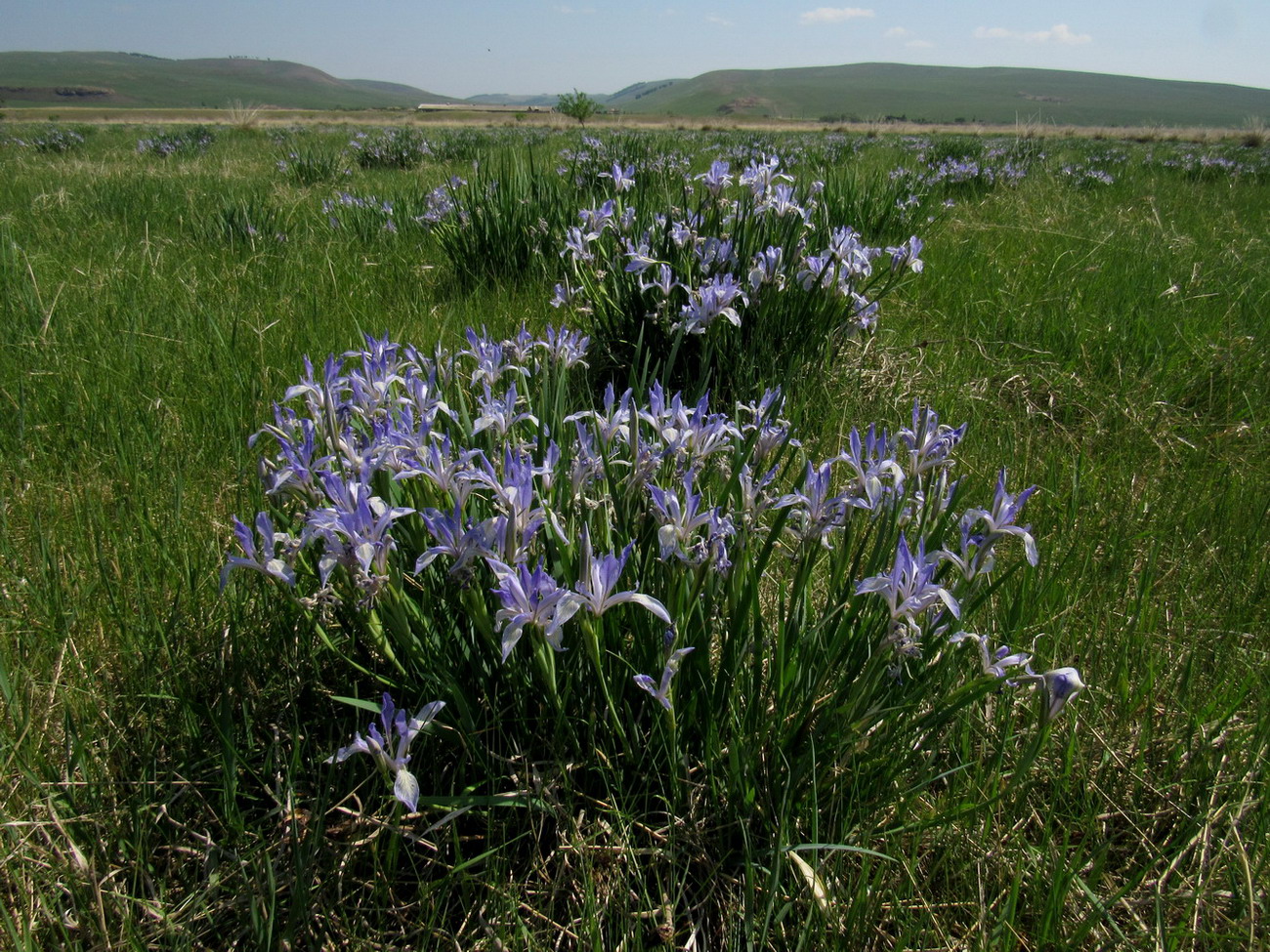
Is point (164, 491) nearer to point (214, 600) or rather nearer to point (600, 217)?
point (214, 600)

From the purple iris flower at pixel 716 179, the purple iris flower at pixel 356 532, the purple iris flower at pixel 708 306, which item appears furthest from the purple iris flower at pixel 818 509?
the purple iris flower at pixel 716 179

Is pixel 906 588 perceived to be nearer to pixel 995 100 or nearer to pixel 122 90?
pixel 995 100

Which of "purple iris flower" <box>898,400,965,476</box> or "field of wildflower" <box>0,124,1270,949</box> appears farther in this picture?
"purple iris flower" <box>898,400,965,476</box>

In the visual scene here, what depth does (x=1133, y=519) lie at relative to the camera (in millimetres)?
2125

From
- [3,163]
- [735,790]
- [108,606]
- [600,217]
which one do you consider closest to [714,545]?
[735,790]

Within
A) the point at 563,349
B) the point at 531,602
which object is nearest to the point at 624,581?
the point at 531,602

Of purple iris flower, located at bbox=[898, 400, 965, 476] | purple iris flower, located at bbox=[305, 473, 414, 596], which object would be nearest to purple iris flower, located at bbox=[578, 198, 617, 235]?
purple iris flower, located at bbox=[898, 400, 965, 476]

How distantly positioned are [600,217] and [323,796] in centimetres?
241

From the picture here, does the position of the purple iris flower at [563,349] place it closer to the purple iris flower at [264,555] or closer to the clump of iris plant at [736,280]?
the clump of iris plant at [736,280]

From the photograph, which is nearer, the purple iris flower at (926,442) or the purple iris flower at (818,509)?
the purple iris flower at (818,509)

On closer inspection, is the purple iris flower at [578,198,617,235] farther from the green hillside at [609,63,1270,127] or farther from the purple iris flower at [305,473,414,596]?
the green hillside at [609,63,1270,127]

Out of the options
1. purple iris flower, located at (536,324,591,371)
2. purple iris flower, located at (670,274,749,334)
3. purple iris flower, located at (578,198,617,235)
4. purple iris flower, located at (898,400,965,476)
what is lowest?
purple iris flower, located at (898,400,965,476)

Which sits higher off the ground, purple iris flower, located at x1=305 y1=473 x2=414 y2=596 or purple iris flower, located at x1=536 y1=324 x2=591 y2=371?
purple iris flower, located at x1=536 y1=324 x2=591 y2=371

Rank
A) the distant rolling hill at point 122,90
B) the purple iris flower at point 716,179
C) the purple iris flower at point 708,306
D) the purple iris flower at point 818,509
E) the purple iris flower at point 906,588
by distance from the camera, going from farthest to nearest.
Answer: the distant rolling hill at point 122,90, the purple iris flower at point 716,179, the purple iris flower at point 708,306, the purple iris flower at point 818,509, the purple iris flower at point 906,588
